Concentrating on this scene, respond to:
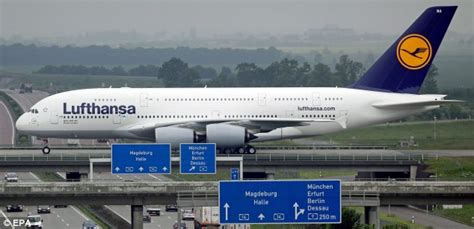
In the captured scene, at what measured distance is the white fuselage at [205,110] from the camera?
67438mm

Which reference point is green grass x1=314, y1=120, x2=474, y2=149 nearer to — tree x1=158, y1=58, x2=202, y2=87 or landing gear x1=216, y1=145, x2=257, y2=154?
landing gear x1=216, y1=145, x2=257, y2=154

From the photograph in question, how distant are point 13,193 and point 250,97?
2462cm

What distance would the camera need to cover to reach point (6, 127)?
10856cm

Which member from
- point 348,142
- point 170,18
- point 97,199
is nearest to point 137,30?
point 170,18

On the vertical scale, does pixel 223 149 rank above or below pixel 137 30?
below

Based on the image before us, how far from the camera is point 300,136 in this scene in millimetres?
67812

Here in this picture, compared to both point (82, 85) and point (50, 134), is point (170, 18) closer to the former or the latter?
point (82, 85)

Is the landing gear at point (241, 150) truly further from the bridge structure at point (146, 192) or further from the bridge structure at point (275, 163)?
the bridge structure at point (146, 192)

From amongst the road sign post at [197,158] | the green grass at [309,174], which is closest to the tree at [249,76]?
the green grass at [309,174]

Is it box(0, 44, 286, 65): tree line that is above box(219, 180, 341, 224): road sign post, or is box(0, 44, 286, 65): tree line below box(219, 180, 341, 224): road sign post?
above

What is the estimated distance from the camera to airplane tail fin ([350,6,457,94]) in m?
68.4

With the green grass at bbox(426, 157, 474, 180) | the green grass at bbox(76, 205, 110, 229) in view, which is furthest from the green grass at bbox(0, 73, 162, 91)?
the green grass at bbox(426, 157, 474, 180)

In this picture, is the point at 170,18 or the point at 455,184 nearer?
the point at 455,184

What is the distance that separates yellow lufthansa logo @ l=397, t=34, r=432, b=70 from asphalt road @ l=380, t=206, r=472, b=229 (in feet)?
26.1
